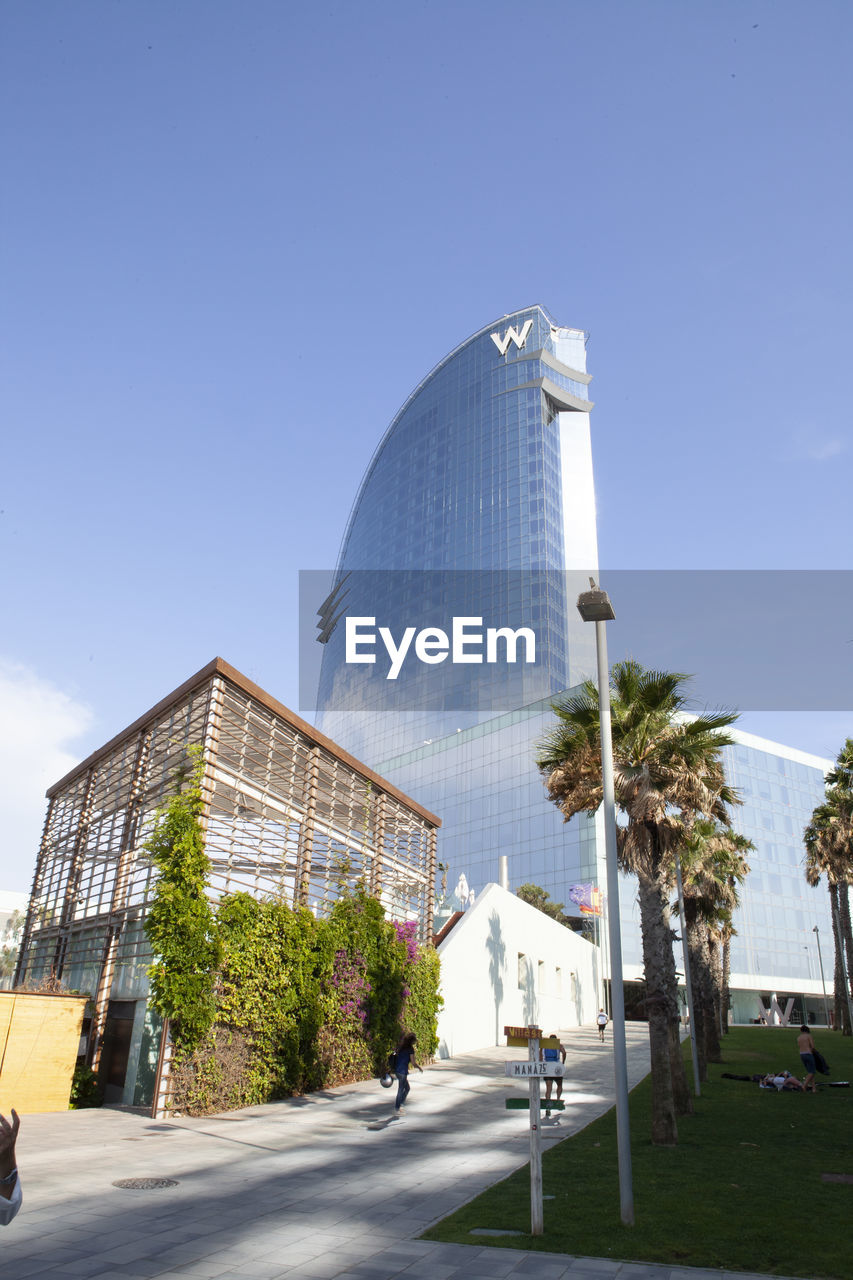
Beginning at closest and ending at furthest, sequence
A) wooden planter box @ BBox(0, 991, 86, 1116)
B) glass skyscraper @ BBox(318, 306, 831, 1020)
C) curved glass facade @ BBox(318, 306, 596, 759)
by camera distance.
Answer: wooden planter box @ BBox(0, 991, 86, 1116), glass skyscraper @ BBox(318, 306, 831, 1020), curved glass facade @ BBox(318, 306, 596, 759)

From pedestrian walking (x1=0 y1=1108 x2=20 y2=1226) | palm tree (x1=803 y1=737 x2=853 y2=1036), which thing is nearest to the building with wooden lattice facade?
pedestrian walking (x1=0 y1=1108 x2=20 y2=1226)

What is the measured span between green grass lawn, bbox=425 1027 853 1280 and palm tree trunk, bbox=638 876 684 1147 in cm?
48

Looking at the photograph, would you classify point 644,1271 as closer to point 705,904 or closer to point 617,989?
point 617,989

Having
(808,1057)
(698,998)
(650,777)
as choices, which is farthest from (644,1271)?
(698,998)

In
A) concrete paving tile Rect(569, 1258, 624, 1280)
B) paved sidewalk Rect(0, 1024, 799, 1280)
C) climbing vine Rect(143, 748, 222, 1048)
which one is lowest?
paved sidewalk Rect(0, 1024, 799, 1280)

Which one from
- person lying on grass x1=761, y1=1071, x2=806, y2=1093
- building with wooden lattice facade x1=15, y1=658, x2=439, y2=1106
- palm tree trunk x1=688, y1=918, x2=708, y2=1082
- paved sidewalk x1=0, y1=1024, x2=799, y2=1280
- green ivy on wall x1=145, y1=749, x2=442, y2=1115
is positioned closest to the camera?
paved sidewalk x1=0, y1=1024, x2=799, y2=1280

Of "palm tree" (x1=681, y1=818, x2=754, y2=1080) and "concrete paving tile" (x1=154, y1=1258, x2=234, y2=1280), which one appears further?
"palm tree" (x1=681, y1=818, x2=754, y2=1080)

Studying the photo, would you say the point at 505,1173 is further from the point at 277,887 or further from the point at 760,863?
the point at 760,863

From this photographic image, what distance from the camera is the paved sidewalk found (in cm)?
758

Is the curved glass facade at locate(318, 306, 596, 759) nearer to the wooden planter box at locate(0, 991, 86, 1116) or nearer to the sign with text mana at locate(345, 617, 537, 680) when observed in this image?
the sign with text mana at locate(345, 617, 537, 680)

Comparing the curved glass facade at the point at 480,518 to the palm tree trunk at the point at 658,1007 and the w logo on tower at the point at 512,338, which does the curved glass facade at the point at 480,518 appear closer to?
the w logo on tower at the point at 512,338

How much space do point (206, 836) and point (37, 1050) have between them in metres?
5.53

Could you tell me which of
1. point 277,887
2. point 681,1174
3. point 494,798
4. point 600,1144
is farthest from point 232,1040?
point 494,798

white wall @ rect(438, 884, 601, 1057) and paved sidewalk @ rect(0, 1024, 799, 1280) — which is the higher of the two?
white wall @ rect(438, 884, 601, 1057)
